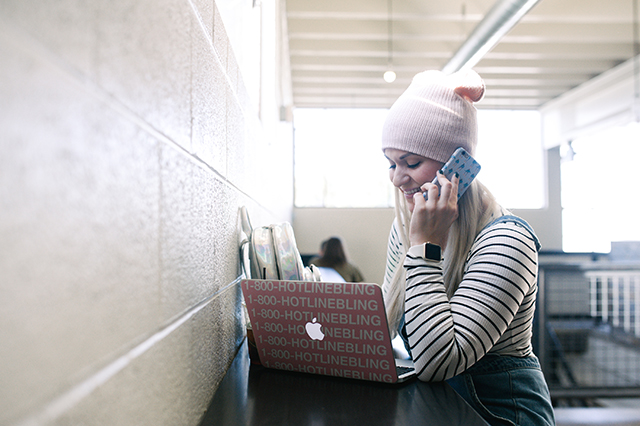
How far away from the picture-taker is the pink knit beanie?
118cm

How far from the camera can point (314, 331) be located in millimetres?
831

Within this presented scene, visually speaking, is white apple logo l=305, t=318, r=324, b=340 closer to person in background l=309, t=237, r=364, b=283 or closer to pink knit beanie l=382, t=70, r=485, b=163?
pink knit beanie l=382, t=70, r=485, b=163

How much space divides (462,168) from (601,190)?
6.34m

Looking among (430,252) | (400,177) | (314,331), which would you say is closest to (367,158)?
(400,177)

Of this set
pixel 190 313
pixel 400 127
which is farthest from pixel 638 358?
pixel 190 313

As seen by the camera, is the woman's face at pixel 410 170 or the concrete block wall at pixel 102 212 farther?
the woman's face at pixel 410 170

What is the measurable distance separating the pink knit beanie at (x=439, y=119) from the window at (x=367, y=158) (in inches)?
201

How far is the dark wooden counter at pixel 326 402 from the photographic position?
656 mm

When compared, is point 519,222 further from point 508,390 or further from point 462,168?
point 508,390

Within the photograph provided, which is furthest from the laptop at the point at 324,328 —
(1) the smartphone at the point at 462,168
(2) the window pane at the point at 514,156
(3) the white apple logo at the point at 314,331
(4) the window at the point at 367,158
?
(2) the window pane at the point at 514,156

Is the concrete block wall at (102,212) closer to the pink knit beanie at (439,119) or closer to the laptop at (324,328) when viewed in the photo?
the laptop at (324,328)

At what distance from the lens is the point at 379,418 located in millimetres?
664

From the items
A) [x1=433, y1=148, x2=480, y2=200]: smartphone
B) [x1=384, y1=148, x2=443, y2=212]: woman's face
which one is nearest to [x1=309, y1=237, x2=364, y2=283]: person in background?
[x1=384, y1=148, x2=443, y2=212]: woman's face

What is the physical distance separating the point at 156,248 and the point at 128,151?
0.43 feet
